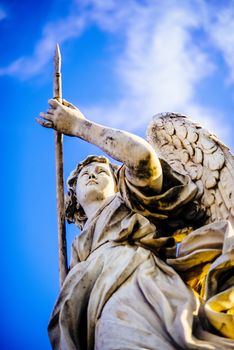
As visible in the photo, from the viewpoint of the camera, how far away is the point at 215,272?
644cm

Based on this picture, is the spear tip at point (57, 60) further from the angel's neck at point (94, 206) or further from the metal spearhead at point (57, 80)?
the angel's neck at point (94, 206)

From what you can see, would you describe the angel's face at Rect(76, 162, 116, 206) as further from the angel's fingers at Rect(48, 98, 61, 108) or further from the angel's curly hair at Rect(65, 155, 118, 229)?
the angel's fingers at Rect(48, 98, 61, 108)

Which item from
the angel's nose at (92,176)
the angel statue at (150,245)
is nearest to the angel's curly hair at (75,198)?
the angel statue at (150,245)

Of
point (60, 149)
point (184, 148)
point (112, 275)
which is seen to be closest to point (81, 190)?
point (60, 149)

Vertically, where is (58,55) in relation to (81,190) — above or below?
above

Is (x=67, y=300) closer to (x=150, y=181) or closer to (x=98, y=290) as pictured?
(x=98, y=290)

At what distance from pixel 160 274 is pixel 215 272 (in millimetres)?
556

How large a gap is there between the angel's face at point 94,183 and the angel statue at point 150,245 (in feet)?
0.03

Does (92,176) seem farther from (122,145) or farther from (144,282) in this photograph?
(144,282)

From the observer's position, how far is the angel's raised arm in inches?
273

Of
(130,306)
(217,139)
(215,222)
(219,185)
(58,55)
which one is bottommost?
(130,306)

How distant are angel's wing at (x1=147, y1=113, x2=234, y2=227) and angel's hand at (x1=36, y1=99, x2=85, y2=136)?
1.00 m

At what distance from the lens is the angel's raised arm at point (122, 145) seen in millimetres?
6941

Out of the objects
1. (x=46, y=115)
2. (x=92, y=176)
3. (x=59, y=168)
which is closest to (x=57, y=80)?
(x=46, y=115)
